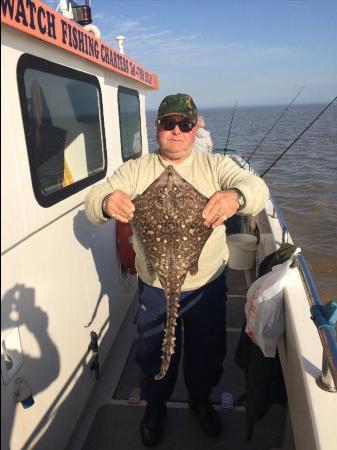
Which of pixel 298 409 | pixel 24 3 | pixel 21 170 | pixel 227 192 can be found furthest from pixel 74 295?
pixel 24 3

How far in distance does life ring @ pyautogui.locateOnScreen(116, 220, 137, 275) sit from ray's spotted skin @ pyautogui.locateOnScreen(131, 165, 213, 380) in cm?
176

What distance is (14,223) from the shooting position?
2080 mm

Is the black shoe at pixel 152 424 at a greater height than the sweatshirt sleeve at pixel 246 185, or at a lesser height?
lesser

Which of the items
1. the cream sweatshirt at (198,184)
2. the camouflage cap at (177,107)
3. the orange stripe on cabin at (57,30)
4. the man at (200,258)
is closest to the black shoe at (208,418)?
the man at (200,258)

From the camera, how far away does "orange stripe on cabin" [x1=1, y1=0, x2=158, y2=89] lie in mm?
1938

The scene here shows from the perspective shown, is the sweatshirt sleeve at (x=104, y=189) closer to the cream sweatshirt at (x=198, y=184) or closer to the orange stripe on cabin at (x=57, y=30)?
the cream sweatshirt at (x=198, y=184)

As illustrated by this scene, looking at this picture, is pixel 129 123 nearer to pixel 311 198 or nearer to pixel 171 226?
pixel 171 226

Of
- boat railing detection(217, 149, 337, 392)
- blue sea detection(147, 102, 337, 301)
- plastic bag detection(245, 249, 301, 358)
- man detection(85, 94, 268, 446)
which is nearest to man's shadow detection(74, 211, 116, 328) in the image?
man detection(85, 94, 268, 446)

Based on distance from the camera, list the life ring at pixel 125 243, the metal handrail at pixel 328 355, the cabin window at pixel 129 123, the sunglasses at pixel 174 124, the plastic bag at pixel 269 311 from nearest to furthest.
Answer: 1. the metal handrail at pixel 328 355
2. the sunglasses at pixel 174 124
3. the plastic bag at pixel 269 311
4. the life ring at pixel 125 243
5. the cabin window at pixel 129 123

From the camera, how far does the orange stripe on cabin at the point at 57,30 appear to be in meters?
1.94

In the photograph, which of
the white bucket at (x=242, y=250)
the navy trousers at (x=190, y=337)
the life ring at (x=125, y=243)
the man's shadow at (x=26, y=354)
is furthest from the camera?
the white bucket at (x=242, y=250)

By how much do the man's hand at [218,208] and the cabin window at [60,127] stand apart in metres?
1.14

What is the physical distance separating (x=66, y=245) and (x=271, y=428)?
7.71 ft

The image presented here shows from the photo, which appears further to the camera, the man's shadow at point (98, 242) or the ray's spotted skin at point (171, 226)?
the man's shadow at point (98, 242)
